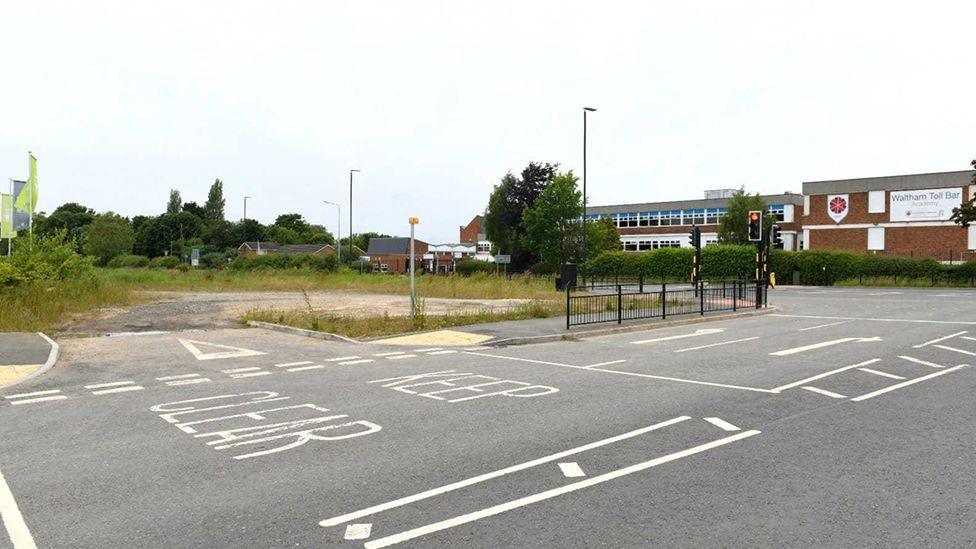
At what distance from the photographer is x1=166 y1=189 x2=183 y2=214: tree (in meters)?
152

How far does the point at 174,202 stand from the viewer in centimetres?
15200

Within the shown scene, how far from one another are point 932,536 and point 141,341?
617 inches

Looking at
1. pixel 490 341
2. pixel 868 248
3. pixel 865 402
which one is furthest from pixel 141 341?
pixel 868 248

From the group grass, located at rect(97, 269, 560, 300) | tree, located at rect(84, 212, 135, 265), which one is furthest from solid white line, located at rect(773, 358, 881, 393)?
tree, located at rect(84, 212, 135, 265)

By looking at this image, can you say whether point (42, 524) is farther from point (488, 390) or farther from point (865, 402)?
point (865, 402)

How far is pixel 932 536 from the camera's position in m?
4.63

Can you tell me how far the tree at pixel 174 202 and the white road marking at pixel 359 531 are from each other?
161306mm

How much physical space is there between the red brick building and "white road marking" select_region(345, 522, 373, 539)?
64.0m

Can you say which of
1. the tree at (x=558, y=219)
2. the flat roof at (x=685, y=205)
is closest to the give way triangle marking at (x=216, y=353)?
the tree at (x=558, y=219)

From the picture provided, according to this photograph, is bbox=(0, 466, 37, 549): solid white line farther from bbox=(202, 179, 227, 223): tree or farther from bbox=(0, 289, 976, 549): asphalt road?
bbox=(202, 179, 227, 223): tree

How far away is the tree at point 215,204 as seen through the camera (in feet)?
465

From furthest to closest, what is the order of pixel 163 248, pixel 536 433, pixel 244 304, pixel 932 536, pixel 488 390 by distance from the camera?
pixel 163 248 → pixel 244 304 → pixel 488 390 → pixel 536 433 → pixel 932 536

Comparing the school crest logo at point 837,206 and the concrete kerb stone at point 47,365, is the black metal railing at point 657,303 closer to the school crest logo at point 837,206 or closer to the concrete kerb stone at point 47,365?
the concrete kerb stone at point 47,365

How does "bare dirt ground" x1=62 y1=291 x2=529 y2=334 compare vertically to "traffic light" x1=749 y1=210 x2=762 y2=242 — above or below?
below
